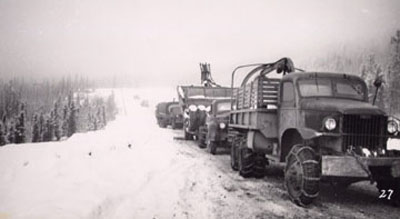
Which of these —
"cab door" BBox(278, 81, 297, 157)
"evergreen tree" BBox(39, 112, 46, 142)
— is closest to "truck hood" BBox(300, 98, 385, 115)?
"cab door" BBox(278, 81, 297, 157)

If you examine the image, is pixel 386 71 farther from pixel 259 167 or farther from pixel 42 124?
pixel 42 124

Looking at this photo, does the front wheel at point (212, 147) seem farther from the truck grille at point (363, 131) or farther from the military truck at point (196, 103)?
the truck grille at point (363, 131)

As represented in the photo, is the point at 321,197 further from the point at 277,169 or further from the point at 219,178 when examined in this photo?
the point at 277,169

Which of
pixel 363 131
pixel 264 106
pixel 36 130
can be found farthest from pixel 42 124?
pixel 363 131

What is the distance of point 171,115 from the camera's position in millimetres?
27859

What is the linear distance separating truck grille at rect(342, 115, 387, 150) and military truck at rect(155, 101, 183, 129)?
19.8 m

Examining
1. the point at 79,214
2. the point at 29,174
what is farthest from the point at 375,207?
the point at 29,174

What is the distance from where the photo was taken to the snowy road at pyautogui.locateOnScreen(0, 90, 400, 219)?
407cm

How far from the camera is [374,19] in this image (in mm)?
9539

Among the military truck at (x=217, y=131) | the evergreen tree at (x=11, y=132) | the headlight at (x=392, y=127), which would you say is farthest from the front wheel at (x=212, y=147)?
the evergreen tree at (x=11, y=132)

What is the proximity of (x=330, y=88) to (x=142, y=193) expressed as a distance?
4711mm

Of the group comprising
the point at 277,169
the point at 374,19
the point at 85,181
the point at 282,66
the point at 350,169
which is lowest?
the point at 277,169

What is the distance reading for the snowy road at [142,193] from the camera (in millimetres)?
4074

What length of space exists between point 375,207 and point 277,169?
165 inches
